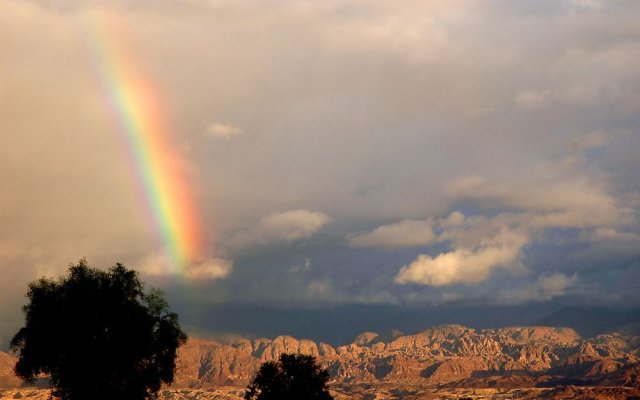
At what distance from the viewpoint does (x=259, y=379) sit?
145875 millimetres

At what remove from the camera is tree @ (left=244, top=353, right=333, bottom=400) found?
142 metres

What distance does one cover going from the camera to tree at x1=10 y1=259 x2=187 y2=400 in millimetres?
105000

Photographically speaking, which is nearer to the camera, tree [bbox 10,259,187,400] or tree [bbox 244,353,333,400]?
tree [bbox 10,259,187,400]

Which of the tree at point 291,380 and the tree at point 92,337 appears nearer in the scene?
A: the tree at point 92,337

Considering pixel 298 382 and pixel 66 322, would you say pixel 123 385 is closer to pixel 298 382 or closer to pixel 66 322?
pixel 66 322

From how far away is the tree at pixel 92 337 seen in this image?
105000mm

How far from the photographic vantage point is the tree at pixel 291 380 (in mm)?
142462

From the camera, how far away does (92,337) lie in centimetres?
10619

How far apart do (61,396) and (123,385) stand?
12.5m

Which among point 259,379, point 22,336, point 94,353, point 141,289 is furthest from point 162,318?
point 259,379

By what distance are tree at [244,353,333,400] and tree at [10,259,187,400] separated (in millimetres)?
35083

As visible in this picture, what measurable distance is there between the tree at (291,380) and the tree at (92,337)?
3508 cm

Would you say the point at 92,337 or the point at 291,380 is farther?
the point at 291,380

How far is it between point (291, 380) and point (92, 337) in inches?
2014
